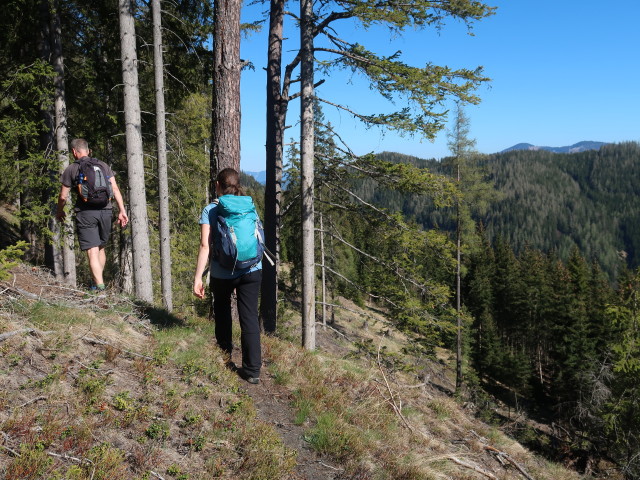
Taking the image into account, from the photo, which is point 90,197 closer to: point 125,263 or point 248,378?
point 248,378

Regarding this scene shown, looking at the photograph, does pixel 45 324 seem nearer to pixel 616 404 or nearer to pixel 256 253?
pixel 256 253

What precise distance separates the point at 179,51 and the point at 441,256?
7459 millimetres

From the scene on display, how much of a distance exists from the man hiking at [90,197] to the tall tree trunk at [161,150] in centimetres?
243

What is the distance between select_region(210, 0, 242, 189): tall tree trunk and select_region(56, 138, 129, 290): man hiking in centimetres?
177

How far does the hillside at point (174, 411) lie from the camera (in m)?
2.77

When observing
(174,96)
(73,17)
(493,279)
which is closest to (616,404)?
(174,96)

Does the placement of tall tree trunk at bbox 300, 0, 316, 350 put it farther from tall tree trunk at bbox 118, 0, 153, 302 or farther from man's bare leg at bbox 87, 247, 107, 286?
man's bare leg at bbox 87, 247, 107, 286

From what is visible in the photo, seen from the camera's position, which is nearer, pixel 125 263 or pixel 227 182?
pixel 227 182

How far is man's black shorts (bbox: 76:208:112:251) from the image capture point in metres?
5.59

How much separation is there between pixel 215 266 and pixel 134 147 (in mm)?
4522

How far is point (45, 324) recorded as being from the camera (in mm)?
4129

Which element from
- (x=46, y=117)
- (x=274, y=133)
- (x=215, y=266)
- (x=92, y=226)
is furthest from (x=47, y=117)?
(x=215, y=266)

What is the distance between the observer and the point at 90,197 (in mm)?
5457

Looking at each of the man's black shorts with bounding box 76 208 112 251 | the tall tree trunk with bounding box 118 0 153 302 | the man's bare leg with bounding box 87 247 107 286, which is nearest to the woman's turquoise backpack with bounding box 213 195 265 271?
the man's black shorts with bounding box 76 208 112 251
